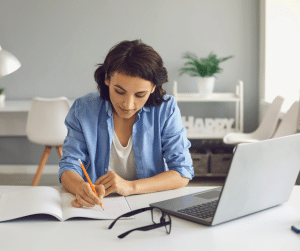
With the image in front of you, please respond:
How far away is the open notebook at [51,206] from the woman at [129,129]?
0.31ft

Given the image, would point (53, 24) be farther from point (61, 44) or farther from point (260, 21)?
point (260, 21)

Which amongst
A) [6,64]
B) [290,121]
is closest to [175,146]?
[6,64]

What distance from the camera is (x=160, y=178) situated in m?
1.27

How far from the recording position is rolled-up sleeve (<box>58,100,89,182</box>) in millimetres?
1330

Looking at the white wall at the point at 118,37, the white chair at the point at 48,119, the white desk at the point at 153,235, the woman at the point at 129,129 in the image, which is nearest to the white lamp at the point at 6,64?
the woman at the point at 129,129

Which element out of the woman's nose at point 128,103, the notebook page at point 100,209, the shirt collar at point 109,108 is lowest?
the notebook page at point 100,209

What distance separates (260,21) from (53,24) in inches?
81.9

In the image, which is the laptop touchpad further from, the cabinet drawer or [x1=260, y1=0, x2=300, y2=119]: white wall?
[x1=260, y1=0, x2=300, y2=119]: white wall

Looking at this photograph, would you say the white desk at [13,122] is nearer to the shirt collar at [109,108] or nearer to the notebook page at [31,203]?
the shirt collar at [109,108]

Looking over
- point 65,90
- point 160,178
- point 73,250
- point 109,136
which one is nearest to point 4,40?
point 65,90

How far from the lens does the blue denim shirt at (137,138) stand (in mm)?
1388

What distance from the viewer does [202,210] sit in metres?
0.97

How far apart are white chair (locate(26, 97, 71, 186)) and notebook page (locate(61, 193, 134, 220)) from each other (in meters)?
1.96

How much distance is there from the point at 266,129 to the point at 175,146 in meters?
2.01
